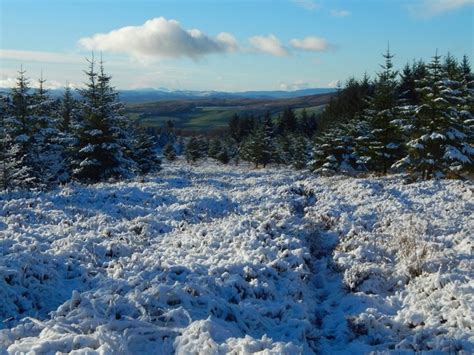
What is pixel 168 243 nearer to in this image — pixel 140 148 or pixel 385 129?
pixel 385 129

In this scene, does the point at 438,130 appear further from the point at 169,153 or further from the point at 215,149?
the point at 169,153

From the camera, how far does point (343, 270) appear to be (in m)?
9.54

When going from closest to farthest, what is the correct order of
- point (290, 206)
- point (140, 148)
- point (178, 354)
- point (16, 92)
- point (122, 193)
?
point (178, 354)
point (290, 206)
point (122, 193)
point (16, 92)
point (140, 148)

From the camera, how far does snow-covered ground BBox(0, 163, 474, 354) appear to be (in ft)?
20.5

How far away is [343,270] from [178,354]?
16.5 ft

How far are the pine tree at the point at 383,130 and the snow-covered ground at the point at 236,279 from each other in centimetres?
1424

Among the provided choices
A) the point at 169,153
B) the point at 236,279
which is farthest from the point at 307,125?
the point at 236,279

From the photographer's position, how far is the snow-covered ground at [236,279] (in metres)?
6.25

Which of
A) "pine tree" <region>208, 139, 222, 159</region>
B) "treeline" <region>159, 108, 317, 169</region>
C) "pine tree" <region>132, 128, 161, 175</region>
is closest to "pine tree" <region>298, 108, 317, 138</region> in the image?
"treeline" <region>159, 108, 317, 169</region>

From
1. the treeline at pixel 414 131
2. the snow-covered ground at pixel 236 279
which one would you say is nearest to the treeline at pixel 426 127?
the treeline at pixel 414 131

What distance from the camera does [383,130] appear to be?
27.4 meters

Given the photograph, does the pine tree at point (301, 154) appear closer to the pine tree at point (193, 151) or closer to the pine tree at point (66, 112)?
the pine tree at point (193, 151)

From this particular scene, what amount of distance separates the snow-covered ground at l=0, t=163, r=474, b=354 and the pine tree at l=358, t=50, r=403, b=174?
561 inches

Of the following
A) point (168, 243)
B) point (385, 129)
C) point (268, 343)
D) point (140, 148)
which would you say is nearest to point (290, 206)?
point (168, 243)
